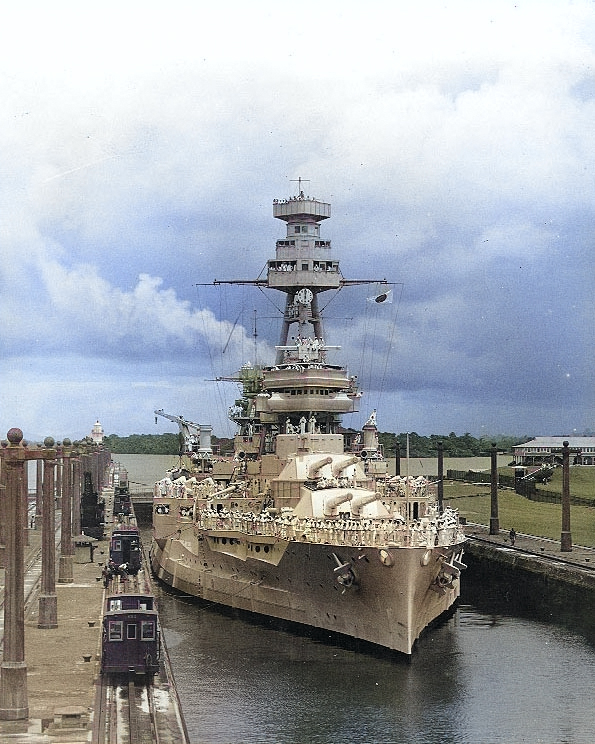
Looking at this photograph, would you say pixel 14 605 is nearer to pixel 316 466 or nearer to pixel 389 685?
pixel 389 685

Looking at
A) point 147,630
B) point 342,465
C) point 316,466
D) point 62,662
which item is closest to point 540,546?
point 342,465

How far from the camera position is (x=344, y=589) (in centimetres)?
Answer: 4797

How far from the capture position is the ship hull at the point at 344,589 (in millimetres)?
45844

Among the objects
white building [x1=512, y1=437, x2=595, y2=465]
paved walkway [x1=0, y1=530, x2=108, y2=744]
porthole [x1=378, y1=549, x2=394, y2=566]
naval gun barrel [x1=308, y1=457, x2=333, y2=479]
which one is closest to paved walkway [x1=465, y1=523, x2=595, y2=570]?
naval gun barrel [x1=308, y1=457, x2=333, y2=479]

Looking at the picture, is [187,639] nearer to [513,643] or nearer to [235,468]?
[513,643]

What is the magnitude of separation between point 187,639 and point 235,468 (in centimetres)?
1911

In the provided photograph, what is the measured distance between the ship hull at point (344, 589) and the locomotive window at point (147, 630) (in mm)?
10253

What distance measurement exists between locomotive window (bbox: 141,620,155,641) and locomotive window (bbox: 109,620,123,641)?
A: 70 cm

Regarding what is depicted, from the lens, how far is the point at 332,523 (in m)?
50.0

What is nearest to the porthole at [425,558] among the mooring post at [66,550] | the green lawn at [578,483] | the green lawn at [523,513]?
the mooring post at [66,550]

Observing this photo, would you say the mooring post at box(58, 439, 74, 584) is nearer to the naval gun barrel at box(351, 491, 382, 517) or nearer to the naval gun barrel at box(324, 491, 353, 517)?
the naval gun barrel at box(324, 491, 353, 517)

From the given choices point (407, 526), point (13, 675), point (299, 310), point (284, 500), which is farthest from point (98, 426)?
point (13, 675)

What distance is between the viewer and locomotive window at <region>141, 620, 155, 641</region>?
127ft

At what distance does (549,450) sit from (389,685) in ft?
453
